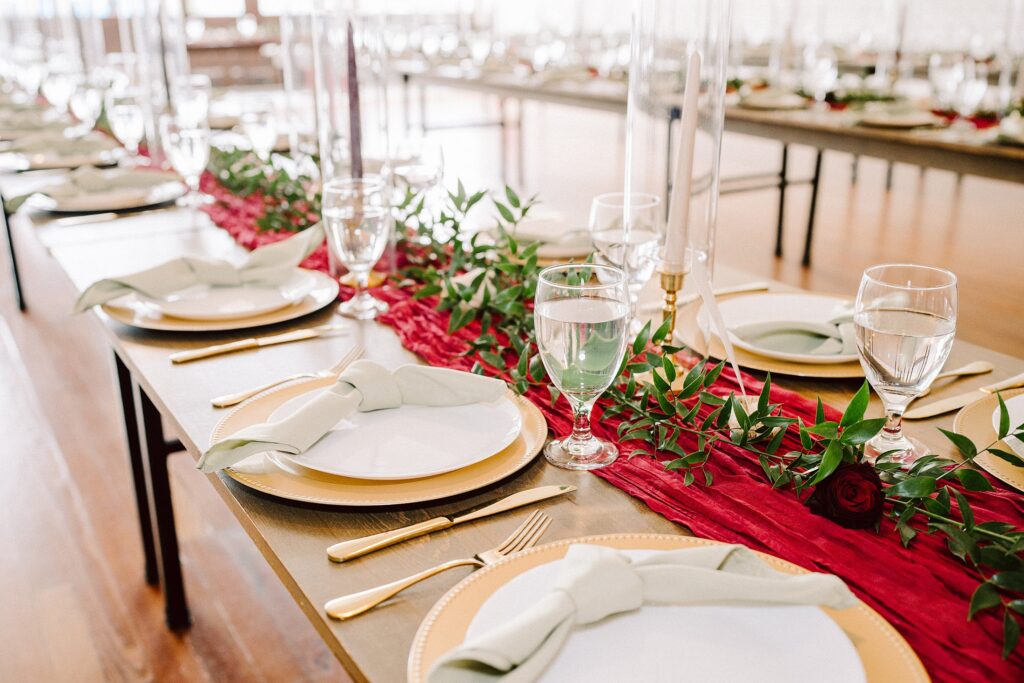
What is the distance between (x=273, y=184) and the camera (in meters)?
1.96

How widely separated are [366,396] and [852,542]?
0.45 metres

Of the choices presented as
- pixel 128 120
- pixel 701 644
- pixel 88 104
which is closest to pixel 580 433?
pixel 701 644

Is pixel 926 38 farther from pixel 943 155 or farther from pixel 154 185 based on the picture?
pixel 154 185

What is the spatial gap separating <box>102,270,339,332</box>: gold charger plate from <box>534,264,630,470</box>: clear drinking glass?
0.54 meters

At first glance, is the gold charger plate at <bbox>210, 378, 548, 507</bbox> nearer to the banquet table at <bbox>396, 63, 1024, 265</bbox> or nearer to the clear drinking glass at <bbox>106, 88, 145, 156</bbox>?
the banquet table at <bbox>396, 63, 1024, 265</bbox>

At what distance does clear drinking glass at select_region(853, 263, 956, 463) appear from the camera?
2.66 feet

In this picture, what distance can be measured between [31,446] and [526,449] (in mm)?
2208

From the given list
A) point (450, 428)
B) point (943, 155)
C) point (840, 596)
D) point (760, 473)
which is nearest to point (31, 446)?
point (450, 428)

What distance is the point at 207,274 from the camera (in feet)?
4.52

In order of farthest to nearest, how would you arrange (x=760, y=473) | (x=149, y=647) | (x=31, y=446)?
(x=31, y=446)
(x=149, y=647)
(x=760, y=473)

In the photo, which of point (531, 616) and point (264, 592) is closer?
point (531, 616)

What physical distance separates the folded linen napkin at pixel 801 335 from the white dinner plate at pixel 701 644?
564mm

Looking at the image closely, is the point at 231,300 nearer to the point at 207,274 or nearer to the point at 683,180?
the point at 207,274

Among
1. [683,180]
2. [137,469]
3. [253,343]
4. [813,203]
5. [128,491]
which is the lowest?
[128,491]
